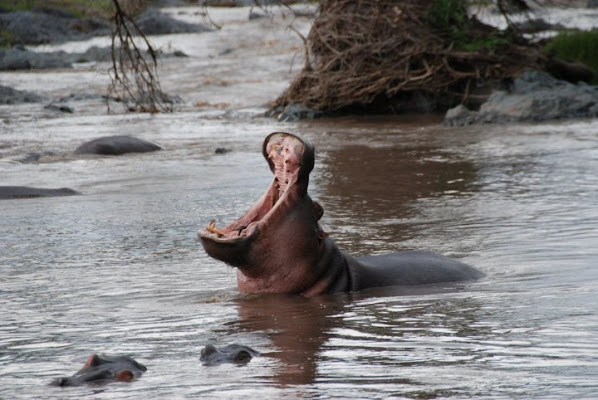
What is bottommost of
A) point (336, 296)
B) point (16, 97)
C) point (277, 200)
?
point (16, 97)

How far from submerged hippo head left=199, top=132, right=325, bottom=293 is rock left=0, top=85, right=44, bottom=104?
1664 centimetres

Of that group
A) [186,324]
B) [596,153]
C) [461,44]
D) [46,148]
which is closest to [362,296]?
[186,324]

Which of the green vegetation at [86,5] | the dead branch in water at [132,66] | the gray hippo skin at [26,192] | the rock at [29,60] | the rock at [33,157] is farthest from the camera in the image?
the rock at [29,60]

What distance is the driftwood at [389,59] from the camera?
17.0 m

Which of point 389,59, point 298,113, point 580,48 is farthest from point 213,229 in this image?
point 580,48

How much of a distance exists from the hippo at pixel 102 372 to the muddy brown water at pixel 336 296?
66mm

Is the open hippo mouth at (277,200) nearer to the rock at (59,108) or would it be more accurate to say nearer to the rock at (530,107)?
the rock at (530,107)

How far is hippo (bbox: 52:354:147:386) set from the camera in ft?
13.5

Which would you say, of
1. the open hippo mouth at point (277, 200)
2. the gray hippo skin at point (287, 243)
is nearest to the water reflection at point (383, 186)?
the gray hippo skin at point (287, 243)

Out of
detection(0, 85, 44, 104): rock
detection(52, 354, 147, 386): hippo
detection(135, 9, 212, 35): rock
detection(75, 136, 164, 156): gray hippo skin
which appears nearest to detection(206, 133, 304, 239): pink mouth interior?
detection(52, 354, 147, 386): hippo

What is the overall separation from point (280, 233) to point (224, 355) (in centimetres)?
131

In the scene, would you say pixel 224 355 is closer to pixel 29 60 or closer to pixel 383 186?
pixel 383 186

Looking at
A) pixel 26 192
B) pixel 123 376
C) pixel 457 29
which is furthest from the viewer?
pixel 457 29

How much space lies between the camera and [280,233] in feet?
18.5
